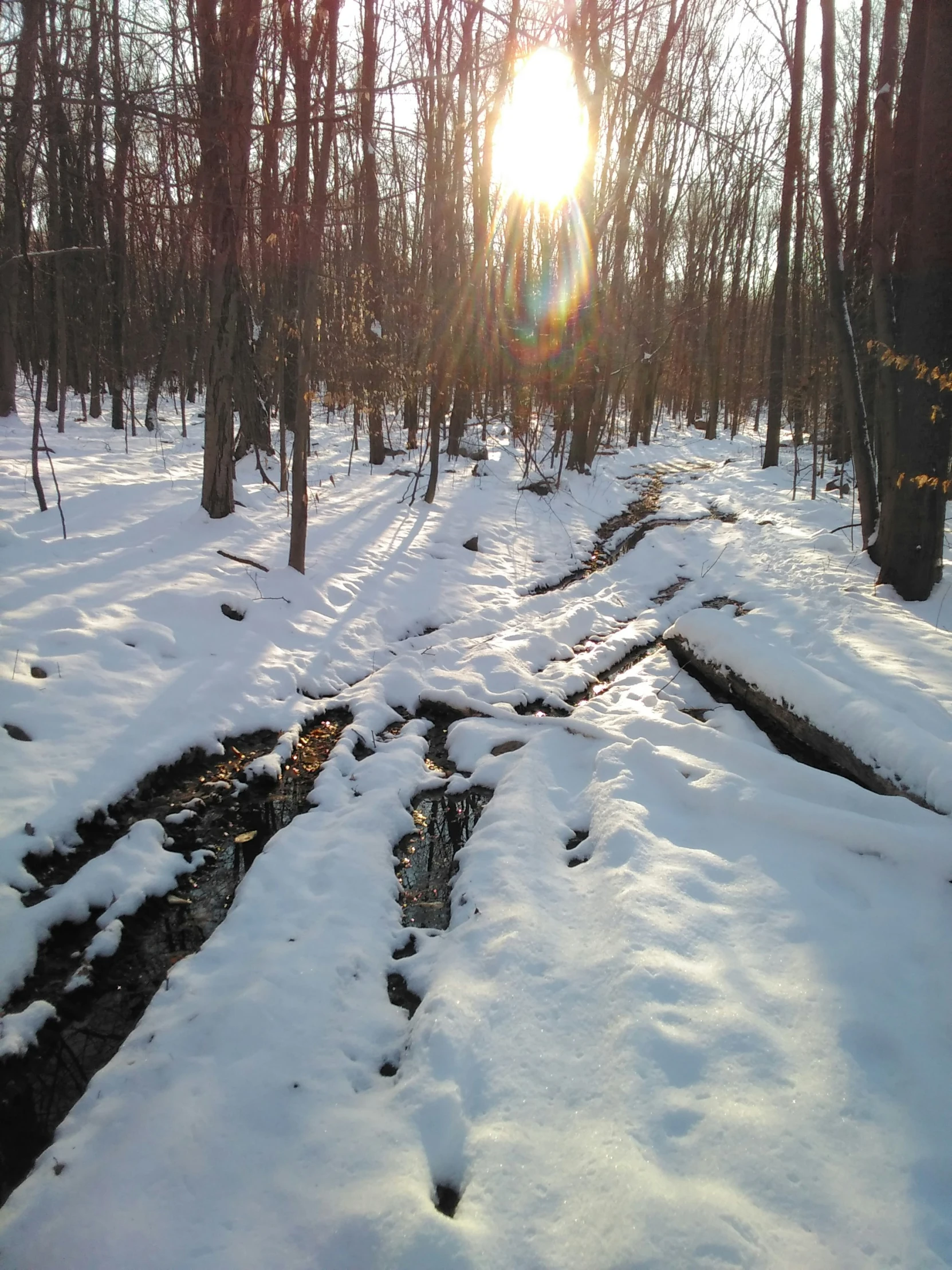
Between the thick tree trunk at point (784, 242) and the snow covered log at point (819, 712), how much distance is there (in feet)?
33.9

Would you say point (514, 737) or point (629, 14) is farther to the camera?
point (629, 14)

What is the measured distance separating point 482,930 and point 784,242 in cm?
1738

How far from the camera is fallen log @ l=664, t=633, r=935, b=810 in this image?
3725mm

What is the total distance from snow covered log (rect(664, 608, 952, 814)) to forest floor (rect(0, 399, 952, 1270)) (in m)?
0.03

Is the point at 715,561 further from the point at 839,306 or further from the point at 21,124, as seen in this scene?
the point at 21,124

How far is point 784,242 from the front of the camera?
604 inches

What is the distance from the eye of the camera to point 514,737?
4.87m

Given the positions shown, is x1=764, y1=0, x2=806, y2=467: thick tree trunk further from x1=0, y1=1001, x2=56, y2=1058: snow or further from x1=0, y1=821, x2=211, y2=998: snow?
x1=0, y1=1001, x2=56, y2=1058: snow

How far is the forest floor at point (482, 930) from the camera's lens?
6.36ft

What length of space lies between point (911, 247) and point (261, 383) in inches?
265

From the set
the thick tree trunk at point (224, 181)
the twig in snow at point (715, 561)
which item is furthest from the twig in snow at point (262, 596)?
the twig in snow at point (715, 561)

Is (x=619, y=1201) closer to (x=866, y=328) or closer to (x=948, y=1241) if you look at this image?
(x=948, y=1241)

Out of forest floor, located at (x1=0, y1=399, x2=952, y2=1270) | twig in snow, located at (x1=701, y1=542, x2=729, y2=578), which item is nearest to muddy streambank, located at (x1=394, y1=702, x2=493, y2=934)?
forest floor, located at (x1=0, y1=399, x2=952, y2=1270)

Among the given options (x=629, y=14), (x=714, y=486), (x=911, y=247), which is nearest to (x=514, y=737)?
(x=911, y=247)
